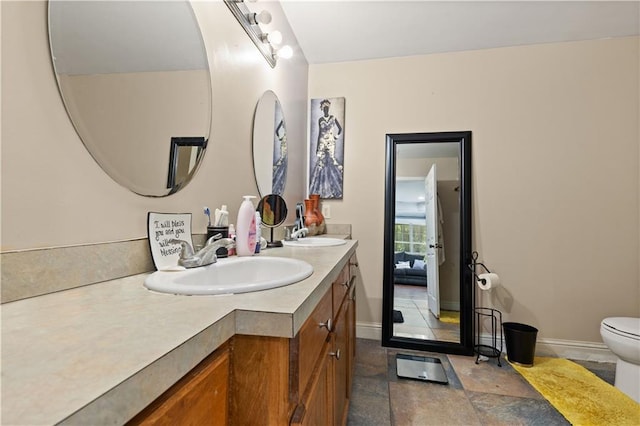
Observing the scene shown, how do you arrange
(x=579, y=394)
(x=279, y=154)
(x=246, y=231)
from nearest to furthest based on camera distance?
1. (x=246, y=231)
2. (x=579, y=394)
3. (x=279, y=154)

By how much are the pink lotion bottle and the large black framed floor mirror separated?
5.08 feet

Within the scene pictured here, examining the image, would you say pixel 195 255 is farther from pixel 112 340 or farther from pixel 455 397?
pixel 455 397

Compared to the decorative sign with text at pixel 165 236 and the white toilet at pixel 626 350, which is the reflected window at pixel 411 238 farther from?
the decorative sign with text at pixel 165 236

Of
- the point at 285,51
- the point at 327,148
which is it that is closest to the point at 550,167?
the point at 327,148

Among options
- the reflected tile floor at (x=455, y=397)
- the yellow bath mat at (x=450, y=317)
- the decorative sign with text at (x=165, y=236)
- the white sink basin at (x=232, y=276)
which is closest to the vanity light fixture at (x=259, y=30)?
the decorative sign with text at (x=165, y=236)

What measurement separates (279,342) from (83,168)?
61cm

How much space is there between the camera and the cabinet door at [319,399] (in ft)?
2.03

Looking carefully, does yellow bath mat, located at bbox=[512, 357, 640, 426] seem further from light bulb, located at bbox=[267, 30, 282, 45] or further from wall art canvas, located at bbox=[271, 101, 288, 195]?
light bulb, located at bbox=[267, 30, 282, 45]

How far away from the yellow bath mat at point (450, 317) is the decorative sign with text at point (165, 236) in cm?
215

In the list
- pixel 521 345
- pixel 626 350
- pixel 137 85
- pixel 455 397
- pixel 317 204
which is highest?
pixel 137 85

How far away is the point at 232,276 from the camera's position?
981 millimetres

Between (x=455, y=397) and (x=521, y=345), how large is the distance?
0.72 m

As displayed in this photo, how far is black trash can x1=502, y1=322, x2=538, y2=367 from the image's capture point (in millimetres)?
2043

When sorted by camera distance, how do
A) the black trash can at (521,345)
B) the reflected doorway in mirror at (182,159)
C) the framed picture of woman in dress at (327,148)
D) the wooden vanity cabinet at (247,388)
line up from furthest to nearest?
the framed picture of woman in dress at (327,148)
the black trash can at (521,345)
the reflected doorway in mirror at (182,159)
the wooden vanity cabinet at (247,388)
